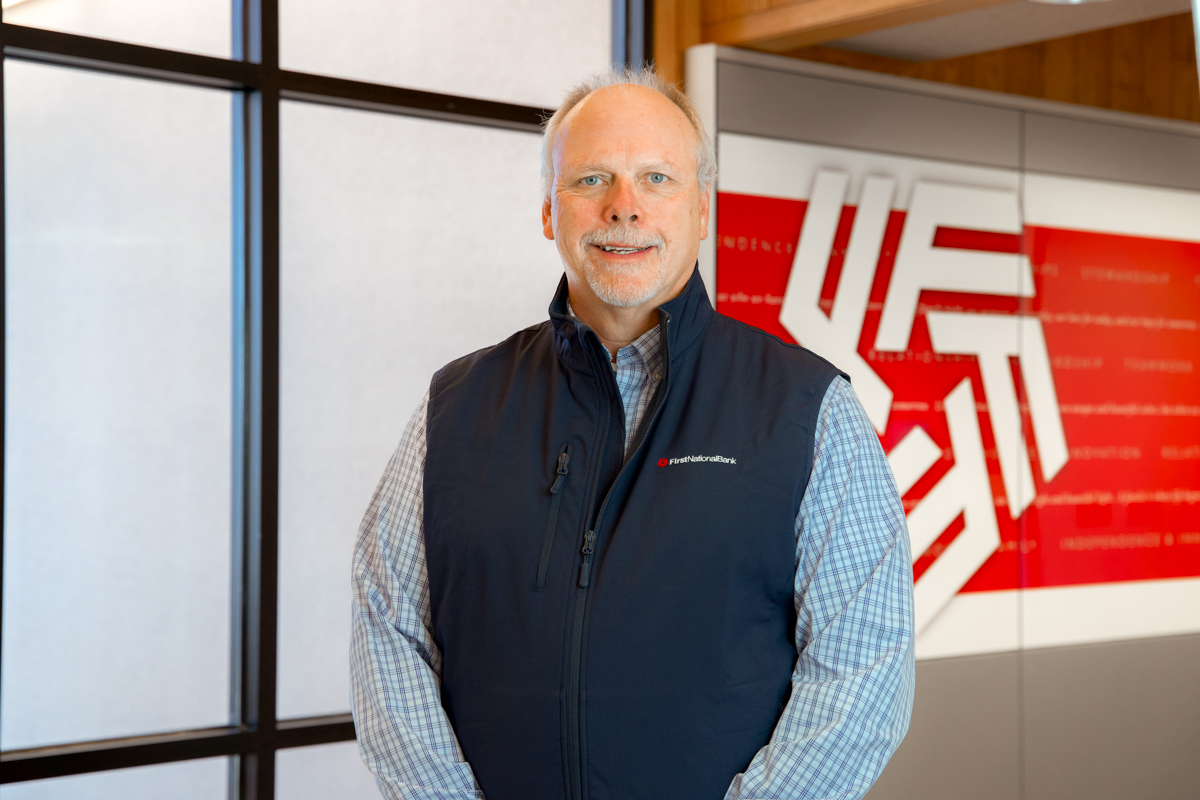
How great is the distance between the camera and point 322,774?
3.31m

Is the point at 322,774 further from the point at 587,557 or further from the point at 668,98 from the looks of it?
the point at 668,98

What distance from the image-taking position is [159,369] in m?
3.08

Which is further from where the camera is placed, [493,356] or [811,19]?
[811,19]

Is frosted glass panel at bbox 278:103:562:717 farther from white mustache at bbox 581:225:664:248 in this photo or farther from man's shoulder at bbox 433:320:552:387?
white mustache at bbox 581:225:664:248

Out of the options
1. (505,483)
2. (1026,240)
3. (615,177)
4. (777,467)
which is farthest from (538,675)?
(1026,240)

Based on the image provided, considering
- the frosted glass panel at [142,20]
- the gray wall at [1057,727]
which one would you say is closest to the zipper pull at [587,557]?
the frosted glass panel at [142,20]

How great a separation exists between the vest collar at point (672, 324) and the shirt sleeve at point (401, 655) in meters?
0.24

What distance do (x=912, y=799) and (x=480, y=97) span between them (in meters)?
2.55

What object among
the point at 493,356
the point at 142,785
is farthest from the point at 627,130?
the point at 142,785

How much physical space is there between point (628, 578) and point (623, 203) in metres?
0.49

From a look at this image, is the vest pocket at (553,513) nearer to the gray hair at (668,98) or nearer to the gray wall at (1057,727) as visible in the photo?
the gray hair at (668,98)

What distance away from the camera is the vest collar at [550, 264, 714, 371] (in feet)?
5.27

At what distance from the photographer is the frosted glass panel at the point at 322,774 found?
325 centimetres

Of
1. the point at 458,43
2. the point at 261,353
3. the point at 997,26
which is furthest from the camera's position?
the point at 997,26
